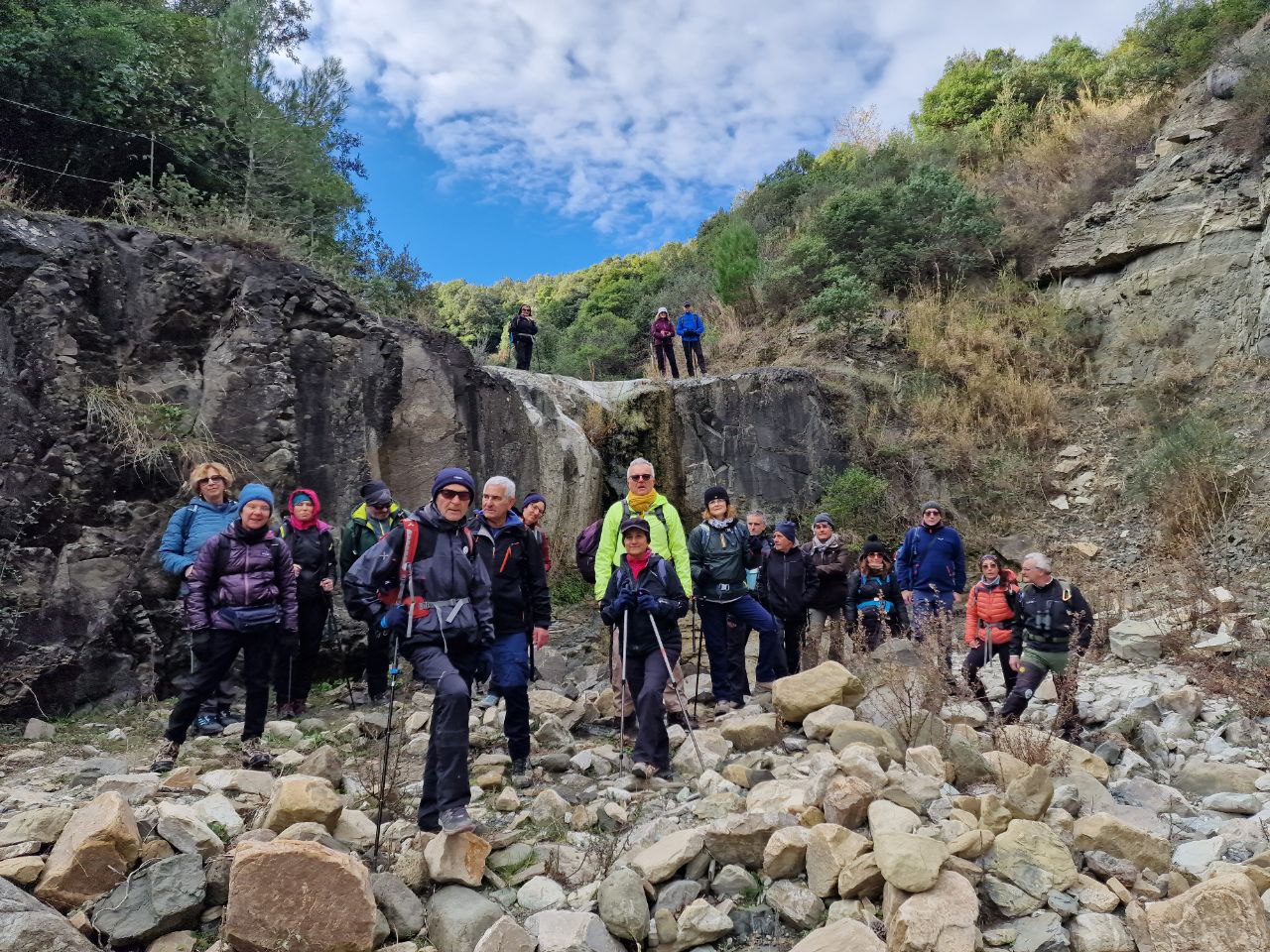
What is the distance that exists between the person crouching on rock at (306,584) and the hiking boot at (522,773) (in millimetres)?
2576

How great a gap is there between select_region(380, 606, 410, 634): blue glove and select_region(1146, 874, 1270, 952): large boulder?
11.2 ft

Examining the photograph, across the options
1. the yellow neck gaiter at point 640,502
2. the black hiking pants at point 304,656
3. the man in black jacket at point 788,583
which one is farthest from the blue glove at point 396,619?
the man in black jacket at point 788,583

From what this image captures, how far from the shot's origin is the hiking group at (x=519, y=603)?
3936 millimetres

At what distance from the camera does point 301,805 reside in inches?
136

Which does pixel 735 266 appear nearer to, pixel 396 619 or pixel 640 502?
pixel 640 502

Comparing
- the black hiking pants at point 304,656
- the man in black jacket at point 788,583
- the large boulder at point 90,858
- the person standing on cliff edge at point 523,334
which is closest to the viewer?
the large boulder at point 90,858

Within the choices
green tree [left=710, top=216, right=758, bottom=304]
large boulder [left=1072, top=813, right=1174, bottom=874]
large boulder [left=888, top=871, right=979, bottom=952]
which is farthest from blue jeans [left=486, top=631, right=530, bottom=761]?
green tree [left=710, top=216, right=758, bottom=304]

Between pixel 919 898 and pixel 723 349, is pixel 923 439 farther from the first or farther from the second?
pixel 919 898

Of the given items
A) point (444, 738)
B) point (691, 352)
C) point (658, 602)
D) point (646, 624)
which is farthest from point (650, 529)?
point (691, 352)

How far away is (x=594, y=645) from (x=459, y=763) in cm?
660

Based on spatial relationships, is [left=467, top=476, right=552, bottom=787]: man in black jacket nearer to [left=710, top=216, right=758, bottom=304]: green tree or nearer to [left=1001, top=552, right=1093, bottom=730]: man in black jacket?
[left=1001, top=552, right=1093, bottom=730]: man in black jacket

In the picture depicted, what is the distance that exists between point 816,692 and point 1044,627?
1.74 meters

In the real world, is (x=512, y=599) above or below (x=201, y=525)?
below

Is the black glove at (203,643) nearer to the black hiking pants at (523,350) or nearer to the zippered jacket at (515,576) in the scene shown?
the zippered jacket at (515,576)
